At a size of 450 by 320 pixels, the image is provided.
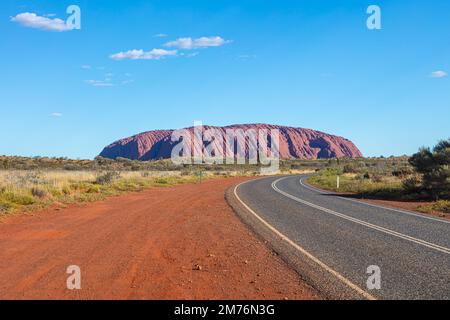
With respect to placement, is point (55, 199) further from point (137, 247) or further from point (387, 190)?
point (387, 190)

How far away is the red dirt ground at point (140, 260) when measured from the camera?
623cm

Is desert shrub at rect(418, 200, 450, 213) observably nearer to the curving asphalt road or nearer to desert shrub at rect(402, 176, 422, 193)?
the curving asphalt road

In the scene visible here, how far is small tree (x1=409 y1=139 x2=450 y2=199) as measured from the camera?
78.9 feet

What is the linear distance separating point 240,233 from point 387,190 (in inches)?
722

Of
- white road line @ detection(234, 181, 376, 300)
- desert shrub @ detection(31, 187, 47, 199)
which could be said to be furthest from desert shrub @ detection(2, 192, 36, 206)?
white road line @ detection(234, 181, 376, 300)

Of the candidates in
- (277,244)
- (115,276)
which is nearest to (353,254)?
(277,244)

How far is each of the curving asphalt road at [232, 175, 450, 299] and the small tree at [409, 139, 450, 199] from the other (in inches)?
343

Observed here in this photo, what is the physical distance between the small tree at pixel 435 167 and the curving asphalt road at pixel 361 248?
8.71 metres

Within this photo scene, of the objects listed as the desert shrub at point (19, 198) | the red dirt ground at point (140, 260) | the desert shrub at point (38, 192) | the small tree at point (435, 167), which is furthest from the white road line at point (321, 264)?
the small tree at point (435, 167)

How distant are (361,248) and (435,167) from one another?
1920cm

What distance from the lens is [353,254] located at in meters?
8.88

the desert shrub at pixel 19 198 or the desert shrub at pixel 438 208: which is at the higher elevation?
the desert shrub at pixel 19 198

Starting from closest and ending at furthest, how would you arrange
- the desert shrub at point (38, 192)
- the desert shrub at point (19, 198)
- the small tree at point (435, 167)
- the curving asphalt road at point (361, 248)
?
the curving asphalt road at point (361, 248) < the desert shrub at point (19, 198) < the desert shrub at point (38, 192) < the small tree at point (435, 167)

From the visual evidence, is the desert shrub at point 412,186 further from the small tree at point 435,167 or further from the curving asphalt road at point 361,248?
the curving asphalt road at point 361,248
